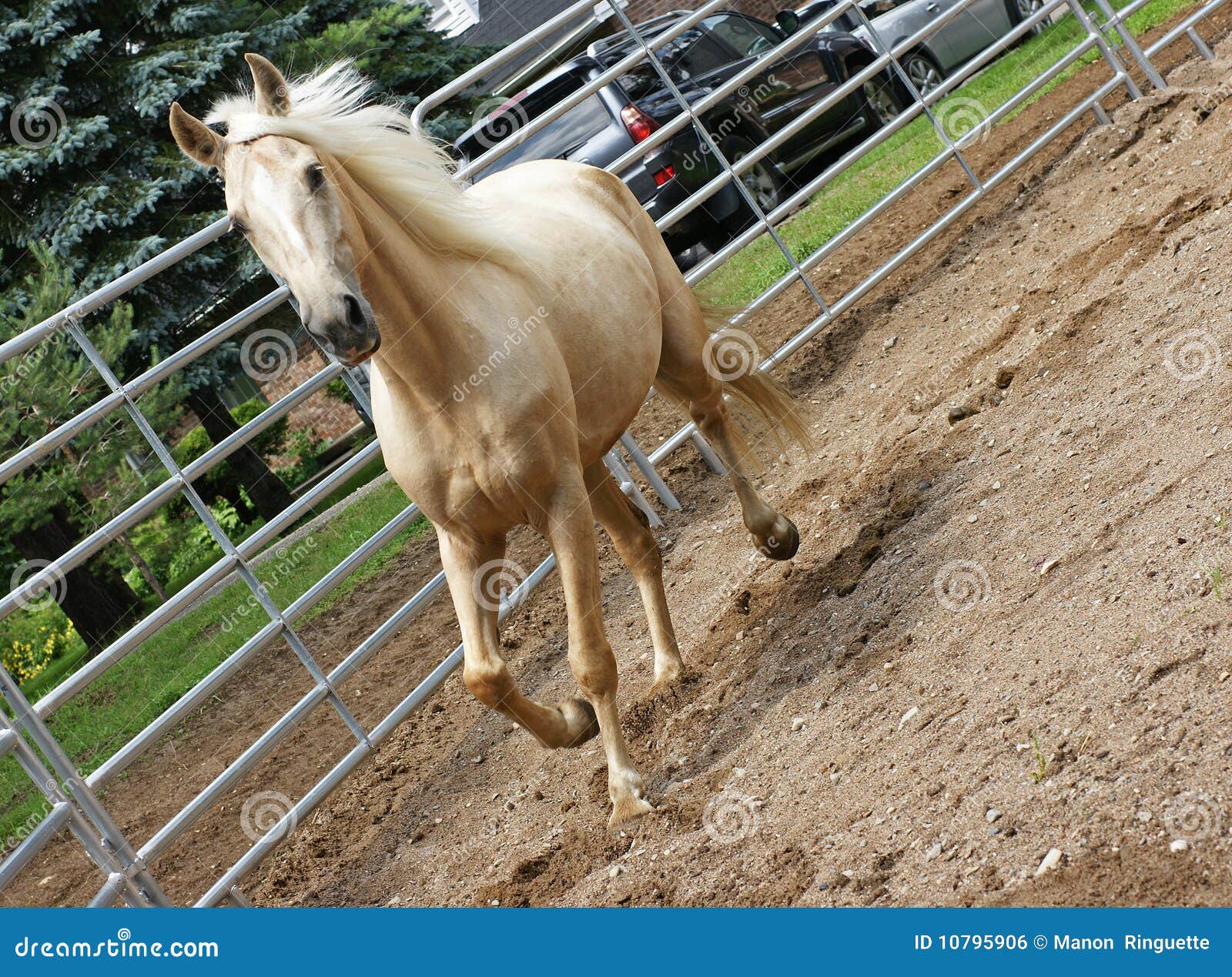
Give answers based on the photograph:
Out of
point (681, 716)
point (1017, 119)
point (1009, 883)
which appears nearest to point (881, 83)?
point (1017, 119)

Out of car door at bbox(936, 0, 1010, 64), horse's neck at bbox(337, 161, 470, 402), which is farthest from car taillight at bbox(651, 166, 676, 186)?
car door at bbox(936, 0, 1010, 64)

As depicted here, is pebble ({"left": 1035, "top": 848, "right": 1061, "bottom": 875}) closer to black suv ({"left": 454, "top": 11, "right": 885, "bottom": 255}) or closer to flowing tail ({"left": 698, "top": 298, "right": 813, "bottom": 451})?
flowing tail ({"left": 698, "top": 298, "right": 813, "bottom": 451})

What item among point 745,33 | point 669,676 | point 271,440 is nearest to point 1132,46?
point 745,33

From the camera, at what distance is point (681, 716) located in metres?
4.68

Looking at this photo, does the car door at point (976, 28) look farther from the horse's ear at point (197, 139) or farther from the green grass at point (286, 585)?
the horse's ear at point (197, 139)

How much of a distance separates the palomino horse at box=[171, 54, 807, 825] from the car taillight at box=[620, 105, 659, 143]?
12.6 feet

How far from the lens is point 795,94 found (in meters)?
9.84

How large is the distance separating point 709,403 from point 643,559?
99cm

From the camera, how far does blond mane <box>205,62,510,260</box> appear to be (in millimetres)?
3500

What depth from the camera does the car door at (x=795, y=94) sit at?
9560 mm

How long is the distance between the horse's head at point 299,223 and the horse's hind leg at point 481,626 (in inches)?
38.5

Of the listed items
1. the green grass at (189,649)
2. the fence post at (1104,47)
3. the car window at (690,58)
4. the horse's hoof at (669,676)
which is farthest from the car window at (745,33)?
the horse's hoof at (669,676)

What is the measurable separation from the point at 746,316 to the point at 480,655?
2.76 m

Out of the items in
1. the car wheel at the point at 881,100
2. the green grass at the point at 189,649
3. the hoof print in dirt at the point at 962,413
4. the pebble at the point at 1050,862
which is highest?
the car wheel at the point at 881,100
